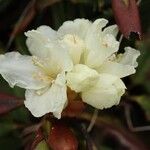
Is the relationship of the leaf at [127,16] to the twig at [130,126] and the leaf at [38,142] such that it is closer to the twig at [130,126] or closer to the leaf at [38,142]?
the leaf at [38,142]

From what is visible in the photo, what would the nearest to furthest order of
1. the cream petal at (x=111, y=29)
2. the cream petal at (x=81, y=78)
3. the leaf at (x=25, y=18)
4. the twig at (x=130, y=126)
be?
1. the cream petal at (x=81, y=78)
2. the cream petal at (x=111, y=29)
3. the leaf at (x=25, y=18)
4. the twig at (x=130, y=126)

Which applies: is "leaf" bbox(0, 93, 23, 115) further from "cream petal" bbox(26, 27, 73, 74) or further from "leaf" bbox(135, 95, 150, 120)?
"leaf" bbox(135, 95, 150, 120)

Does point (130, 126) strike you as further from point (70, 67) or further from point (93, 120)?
point (70, 67)

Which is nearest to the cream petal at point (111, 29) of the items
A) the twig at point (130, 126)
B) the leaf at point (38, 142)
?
the leaf at point (38, 142)

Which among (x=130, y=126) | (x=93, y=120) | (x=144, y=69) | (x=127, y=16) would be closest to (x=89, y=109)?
(x=93, y=120)

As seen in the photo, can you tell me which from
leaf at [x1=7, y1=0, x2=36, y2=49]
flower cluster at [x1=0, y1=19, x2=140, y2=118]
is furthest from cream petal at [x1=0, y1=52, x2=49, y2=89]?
leaf at [x1=7, y1=0, x2=36, y2=49]

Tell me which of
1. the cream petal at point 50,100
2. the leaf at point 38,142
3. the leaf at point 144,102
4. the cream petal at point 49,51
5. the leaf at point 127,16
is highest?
the leaf at point 127,16

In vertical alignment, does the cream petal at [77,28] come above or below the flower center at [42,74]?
above

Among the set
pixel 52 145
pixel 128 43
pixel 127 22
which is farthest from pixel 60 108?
pixel 128 43
